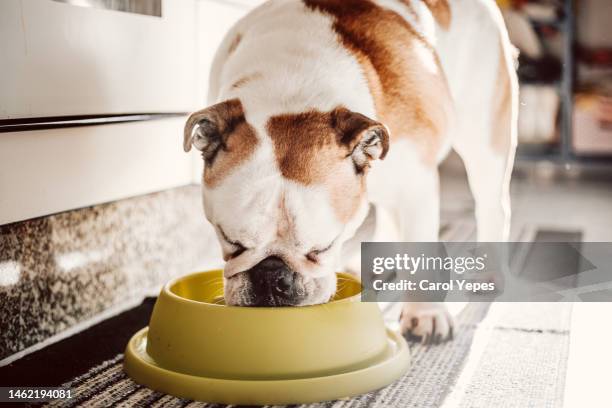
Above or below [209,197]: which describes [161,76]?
above

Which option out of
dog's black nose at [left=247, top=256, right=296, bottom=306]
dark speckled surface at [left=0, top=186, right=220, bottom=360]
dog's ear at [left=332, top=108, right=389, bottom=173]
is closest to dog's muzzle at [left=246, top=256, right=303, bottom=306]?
dog's black nose at [left=247, top=256, right=296, bottom=306]

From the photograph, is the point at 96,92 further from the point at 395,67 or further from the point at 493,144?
the point at 493,144

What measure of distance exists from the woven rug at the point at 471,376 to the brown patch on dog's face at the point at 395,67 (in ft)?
1.34

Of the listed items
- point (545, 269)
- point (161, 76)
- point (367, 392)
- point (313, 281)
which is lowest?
point (545, 269)

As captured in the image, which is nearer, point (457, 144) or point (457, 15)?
point (457, 15)

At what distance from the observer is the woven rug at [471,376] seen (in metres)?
1.28

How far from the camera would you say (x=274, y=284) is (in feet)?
4.37

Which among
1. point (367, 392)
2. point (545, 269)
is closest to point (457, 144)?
point (545, 269)

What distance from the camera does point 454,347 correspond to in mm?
1583

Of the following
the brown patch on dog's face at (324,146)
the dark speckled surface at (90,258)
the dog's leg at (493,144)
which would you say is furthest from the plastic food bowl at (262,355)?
the dog's leg at (493,144)

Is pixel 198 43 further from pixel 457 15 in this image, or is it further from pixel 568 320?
pixel 568 320

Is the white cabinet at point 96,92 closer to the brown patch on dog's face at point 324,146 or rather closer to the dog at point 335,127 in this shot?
the dog at point 335,127

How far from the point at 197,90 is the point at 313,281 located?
3.33 ft

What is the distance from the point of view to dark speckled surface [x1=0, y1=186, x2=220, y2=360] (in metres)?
1.51
